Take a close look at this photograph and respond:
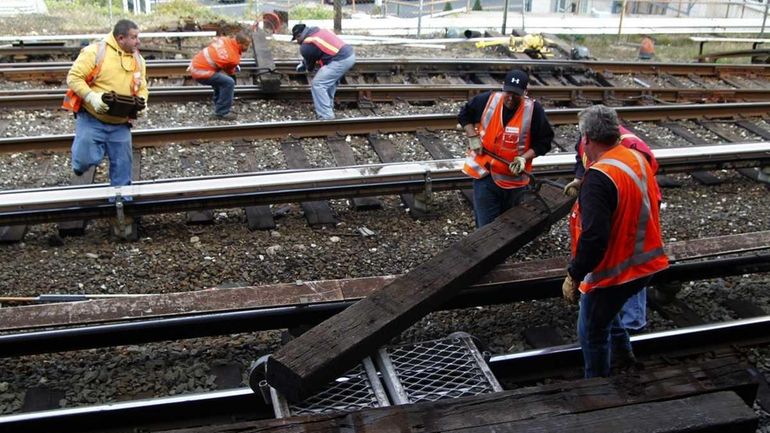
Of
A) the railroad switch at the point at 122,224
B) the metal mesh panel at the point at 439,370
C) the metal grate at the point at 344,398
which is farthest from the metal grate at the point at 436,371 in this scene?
the railroad switch at the point at 122,224

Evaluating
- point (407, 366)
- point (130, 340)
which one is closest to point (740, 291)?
point (407, 366)

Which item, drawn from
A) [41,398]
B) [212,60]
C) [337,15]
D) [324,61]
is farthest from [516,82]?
[337,15]

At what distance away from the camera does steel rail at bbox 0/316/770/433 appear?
4543 millimetres

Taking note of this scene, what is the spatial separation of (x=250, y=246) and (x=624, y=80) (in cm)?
812

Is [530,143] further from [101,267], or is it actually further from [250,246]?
[101,267]

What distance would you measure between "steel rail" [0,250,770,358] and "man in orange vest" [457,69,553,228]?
941 millimetres

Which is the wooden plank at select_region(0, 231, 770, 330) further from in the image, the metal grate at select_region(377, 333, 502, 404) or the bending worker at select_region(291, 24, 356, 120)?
the bending worker at select_region(291, 24, 356, 120)

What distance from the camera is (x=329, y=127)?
9.52 meters

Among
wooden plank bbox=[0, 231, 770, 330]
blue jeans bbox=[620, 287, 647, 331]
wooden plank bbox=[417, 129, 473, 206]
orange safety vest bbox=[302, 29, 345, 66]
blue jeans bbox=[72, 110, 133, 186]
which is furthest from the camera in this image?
orange safety vest bbox=[302, 29, 345, 66]

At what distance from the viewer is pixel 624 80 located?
42.4ft

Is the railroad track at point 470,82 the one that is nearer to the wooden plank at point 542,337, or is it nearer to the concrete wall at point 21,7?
the wooden plank at point 542,337

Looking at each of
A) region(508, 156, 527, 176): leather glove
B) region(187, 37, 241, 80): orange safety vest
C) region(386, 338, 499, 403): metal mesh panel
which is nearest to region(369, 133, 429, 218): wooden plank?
region(508, 156, 527, 176): leather glove

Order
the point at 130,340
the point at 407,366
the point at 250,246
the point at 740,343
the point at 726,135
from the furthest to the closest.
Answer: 1. the point at 726,135
2. the point at 250,246
3. the point at 740,343
4. the point at 130,340
5. the point at 407,366

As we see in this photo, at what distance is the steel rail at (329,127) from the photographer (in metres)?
8.74
